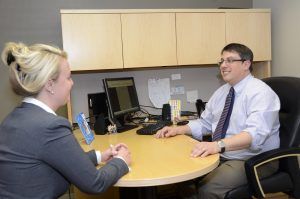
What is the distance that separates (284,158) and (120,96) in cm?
133

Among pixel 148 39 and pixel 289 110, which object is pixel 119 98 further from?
pixel 289 110

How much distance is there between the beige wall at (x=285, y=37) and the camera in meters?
2.84

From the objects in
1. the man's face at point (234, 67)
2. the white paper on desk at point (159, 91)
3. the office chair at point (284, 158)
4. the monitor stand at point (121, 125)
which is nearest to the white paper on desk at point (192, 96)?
the white paper on desk at point (159, 91)

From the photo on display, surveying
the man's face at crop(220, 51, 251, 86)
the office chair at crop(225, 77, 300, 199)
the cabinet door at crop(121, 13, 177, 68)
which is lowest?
the office chair at crop(225, 77, 300, 199)

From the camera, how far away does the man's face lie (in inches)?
81.8

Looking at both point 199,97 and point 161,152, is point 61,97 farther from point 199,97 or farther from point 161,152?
point 199,97

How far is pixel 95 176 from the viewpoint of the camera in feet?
3.79

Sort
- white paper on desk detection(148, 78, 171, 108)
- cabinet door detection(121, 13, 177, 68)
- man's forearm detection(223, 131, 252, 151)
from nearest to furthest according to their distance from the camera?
man's forearm detection(223, 131, 252, 151) < cabinet door detection(121, 13, 177, 68) < white paper on desk detection(148, 78, 171, 108)

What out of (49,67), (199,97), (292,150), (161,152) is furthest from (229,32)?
(49,67)

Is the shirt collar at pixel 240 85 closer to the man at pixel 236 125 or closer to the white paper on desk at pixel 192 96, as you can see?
the man at pixel 236 125

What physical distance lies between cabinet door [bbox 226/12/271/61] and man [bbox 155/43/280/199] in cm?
94

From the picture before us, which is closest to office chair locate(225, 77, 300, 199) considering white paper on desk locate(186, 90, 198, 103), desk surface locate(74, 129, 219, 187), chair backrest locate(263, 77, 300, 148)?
chair backrest locate(263, 77, 300, 148)

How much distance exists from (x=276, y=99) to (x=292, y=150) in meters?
0.34

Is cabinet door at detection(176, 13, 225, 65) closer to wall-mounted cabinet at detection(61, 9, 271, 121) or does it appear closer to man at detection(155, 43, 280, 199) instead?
wall-mounted cabinet at detection(61, 9, 271, 121)
